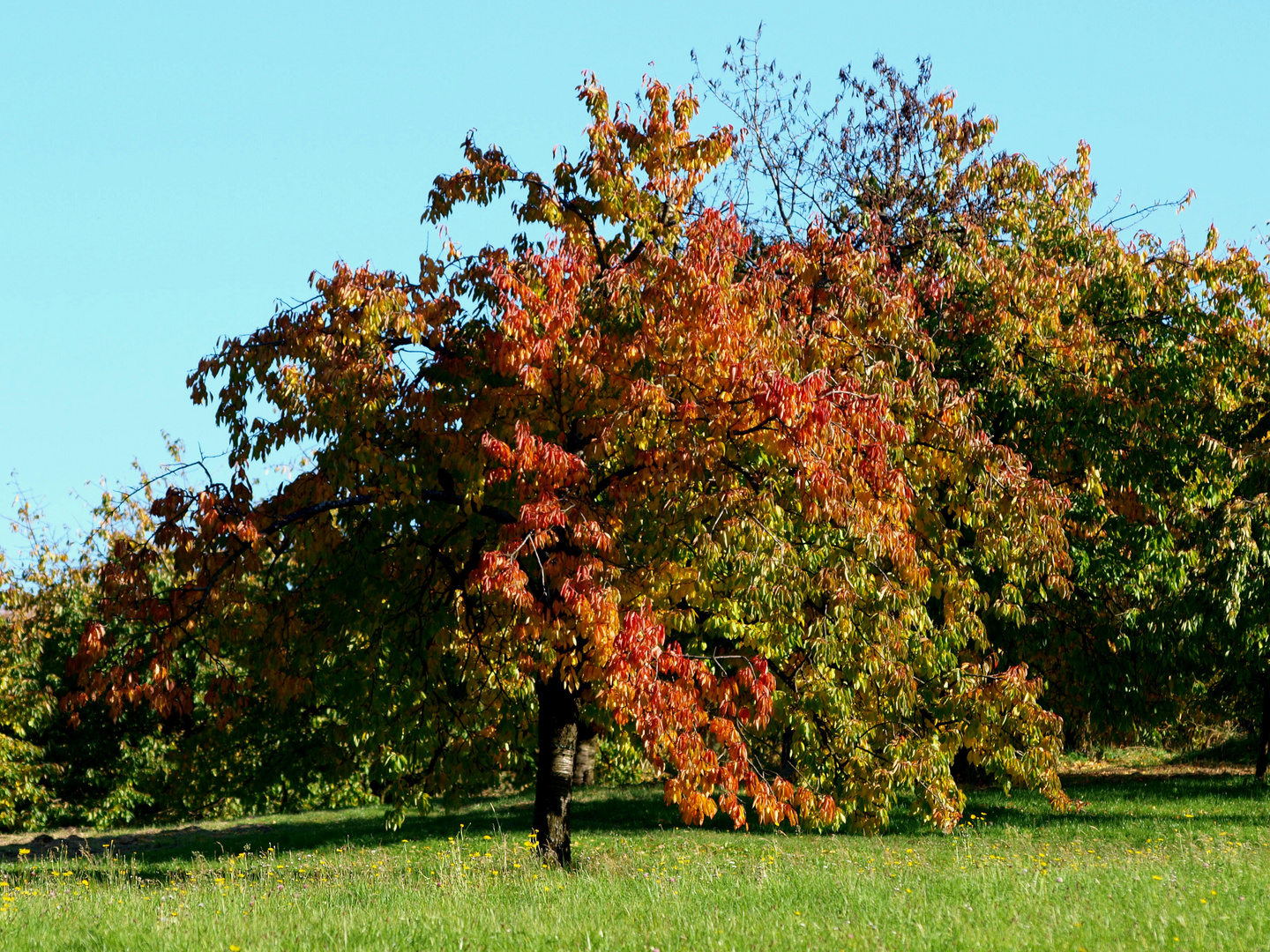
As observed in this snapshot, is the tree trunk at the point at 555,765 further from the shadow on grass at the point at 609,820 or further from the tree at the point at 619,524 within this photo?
the shadow on grass at the point at 609,820

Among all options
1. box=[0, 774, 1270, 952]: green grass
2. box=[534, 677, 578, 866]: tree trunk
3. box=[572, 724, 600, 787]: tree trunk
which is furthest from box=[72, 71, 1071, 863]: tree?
box=[572, 724, 600, 787]: tree trunk

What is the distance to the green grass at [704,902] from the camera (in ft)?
22.6

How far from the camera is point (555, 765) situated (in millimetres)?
12047

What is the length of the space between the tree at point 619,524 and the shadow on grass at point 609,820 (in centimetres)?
511

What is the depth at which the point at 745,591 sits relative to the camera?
31.2 ft

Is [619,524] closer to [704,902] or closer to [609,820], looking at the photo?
[704,902]

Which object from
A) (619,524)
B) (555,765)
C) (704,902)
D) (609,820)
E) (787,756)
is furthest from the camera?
(609,820)

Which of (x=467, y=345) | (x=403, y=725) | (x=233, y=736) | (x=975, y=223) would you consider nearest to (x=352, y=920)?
(x=403, y=725)

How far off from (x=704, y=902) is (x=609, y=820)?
12.4m

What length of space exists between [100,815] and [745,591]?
22.6 meters

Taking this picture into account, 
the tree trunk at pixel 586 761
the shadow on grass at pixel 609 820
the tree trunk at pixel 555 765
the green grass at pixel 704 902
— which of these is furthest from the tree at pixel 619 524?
the tree trunk at pixel 586 761

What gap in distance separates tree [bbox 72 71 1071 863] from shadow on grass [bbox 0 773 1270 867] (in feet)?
16.8

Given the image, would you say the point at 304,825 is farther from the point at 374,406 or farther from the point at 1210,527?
the point at 1210,527

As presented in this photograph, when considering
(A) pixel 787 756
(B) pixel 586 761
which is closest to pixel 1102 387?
(A) pixel 787 756
